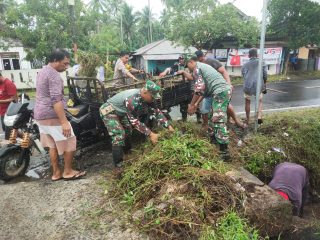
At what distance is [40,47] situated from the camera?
16.9 metres

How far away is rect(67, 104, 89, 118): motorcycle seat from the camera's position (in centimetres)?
492

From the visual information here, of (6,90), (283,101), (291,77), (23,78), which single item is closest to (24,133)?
(6,90)

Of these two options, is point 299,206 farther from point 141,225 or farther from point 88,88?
point 88,88

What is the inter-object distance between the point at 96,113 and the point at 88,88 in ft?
1.68

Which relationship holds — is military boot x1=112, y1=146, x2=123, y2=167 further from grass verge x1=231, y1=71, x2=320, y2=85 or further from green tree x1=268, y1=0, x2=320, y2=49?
green tree x1=268, y1=0, x2=320, y2=49

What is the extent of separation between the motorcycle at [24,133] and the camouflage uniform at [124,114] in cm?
88

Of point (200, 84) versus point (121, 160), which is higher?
point (200, 84)

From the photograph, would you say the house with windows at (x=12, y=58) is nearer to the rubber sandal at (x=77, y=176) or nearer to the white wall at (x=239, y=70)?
the white wall at (x=239, y=70)

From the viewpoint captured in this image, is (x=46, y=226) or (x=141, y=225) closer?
(x=141, y=225)

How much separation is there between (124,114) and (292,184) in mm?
2399

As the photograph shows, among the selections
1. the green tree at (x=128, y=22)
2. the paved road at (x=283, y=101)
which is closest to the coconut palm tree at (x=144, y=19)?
the green tree at (x=128, y=22)

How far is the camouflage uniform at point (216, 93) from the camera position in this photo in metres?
4.44

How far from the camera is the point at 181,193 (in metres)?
3.11

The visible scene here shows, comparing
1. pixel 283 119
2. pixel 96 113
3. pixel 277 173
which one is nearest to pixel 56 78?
pixel 96 113
